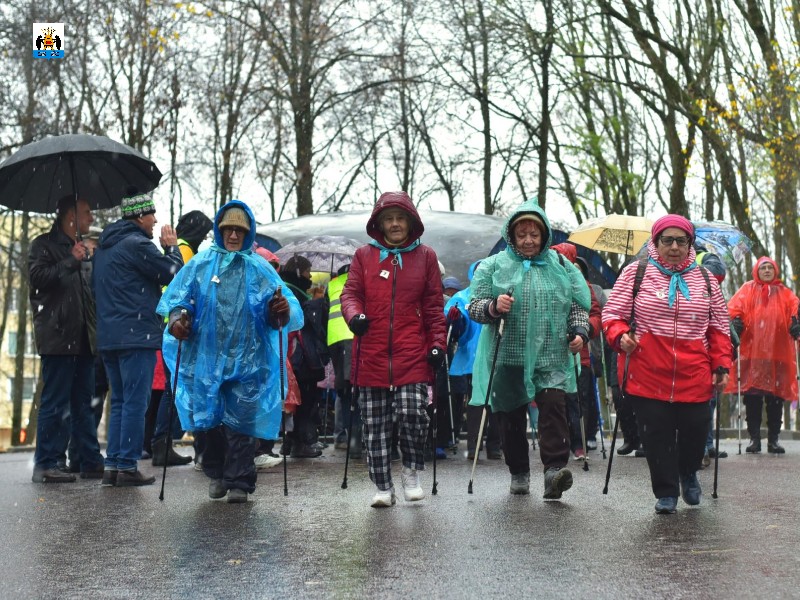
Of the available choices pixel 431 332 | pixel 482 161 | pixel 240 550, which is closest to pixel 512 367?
pixel 431 332

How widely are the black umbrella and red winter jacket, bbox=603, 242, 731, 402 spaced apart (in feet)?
14.4

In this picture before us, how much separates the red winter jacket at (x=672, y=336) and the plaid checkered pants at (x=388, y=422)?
1.34 m

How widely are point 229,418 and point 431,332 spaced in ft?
4.73

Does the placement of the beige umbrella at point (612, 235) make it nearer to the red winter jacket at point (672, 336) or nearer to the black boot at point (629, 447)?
the black boot at point (629, 447)

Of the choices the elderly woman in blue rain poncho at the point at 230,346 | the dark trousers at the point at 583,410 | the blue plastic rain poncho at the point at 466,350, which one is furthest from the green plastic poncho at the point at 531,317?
the blue plastic rain poncho at the point at 466,350

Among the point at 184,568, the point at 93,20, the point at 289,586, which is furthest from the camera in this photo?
the point at 93,20

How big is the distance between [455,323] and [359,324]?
4.84 meters

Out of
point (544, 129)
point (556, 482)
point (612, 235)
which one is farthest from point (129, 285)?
point (544, 129)

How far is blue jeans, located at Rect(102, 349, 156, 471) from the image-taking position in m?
9.72

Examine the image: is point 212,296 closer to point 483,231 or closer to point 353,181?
point 483,231

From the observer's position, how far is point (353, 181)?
34.7 m

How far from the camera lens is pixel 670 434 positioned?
8.12 metres

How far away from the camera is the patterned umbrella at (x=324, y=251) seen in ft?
48.3

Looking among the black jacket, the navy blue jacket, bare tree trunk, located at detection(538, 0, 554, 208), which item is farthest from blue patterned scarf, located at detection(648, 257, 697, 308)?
bare tree trunk, located at detection(538, 0, 554, 208)
